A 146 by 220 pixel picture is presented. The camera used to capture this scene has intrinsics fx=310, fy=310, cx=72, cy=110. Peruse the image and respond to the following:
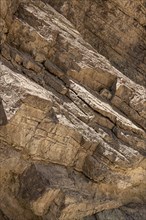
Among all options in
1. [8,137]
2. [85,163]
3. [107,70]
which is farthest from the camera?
[107,70]

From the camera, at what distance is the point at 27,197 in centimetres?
1490

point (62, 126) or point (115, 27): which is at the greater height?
point (115, 27)

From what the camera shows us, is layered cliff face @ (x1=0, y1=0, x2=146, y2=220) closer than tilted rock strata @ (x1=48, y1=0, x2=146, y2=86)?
Yes

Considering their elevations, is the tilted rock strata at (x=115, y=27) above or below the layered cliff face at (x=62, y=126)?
above

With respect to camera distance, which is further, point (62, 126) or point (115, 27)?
point (115, 27)

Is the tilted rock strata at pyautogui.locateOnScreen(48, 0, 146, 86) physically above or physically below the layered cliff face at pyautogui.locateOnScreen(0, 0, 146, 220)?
above

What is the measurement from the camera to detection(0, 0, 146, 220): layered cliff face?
48.6 feet

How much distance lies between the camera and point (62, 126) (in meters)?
15.7

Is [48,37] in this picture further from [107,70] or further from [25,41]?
[107,70]

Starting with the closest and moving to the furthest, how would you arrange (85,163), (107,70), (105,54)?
(85,163) < (107,70) < (105,54)

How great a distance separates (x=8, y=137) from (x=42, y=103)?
224 cm

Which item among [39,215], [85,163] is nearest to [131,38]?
→ [85,163]

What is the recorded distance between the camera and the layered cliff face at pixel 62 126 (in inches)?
583

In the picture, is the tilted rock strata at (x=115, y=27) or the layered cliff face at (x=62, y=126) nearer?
the layered cliff face at (x=62, y=126)
